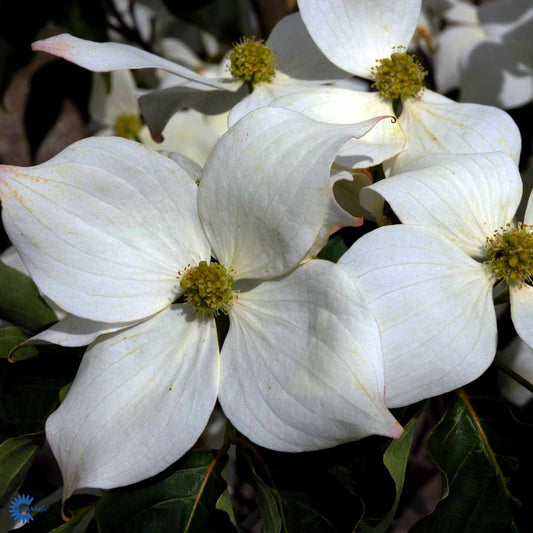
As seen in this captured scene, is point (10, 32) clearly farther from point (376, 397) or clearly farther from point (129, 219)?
point (376, 397)

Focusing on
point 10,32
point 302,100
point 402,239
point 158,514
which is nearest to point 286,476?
point 158,514

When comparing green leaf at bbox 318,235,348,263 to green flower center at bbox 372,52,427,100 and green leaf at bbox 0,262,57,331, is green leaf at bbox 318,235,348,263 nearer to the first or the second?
green flower center at bbox 372,52,427,100

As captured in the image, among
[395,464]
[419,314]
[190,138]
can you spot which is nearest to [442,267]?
[419,314]

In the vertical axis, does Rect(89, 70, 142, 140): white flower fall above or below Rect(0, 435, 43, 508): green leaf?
above

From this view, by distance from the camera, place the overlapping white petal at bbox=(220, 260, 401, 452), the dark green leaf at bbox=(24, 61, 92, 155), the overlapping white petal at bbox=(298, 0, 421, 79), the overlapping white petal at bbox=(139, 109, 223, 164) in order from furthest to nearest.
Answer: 1. the dark green leaf at bbox=(24, 61, 92, 155)
2. the overlapping white petal at bbox=(139, 109, 223, 164)
3. the overlapping white petal at bbox=(298, 0, 421, 79)
4. the overlapping white petal at bbox=(220, 260, 401, 452)

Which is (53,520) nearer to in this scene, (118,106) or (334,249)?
(334,249)

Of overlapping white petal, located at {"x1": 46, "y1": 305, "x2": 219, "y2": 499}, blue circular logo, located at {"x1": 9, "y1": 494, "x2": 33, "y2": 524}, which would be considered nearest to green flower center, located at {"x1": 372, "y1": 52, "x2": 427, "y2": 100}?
overlapping white petal, located at {"x1": 46, "y1": 305, "x2": 219, "y2": 499}
